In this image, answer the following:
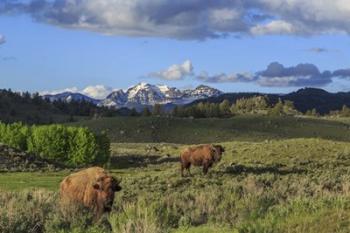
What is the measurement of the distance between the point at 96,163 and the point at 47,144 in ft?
19.4

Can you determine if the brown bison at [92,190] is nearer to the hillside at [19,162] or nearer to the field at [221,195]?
the field at [221,195]

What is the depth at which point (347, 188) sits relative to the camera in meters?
20.8

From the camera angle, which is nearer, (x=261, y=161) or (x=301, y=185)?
(x=301, y=185)

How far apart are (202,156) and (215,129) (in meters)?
81.9

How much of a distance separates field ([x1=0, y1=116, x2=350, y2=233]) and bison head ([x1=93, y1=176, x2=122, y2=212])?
55 cm

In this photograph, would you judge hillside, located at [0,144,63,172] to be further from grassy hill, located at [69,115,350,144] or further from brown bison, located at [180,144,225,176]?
grassy hill, located at [69,115,350,144]

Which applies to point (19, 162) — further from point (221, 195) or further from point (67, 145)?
point (221, 195)

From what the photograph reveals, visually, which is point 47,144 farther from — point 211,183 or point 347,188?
point 347,188

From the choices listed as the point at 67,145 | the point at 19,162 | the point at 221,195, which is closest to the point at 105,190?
the point at 221,195

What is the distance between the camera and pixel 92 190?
711 inches

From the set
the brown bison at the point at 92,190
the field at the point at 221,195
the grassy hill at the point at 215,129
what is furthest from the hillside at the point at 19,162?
the grassy hill at the point at 215,129

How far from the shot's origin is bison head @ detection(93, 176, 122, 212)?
1741 centimetres

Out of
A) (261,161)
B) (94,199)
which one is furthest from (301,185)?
(261,161)

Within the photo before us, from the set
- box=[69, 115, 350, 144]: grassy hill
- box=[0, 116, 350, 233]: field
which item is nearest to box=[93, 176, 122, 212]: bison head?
box=[0, 116, 350, 233]: field
